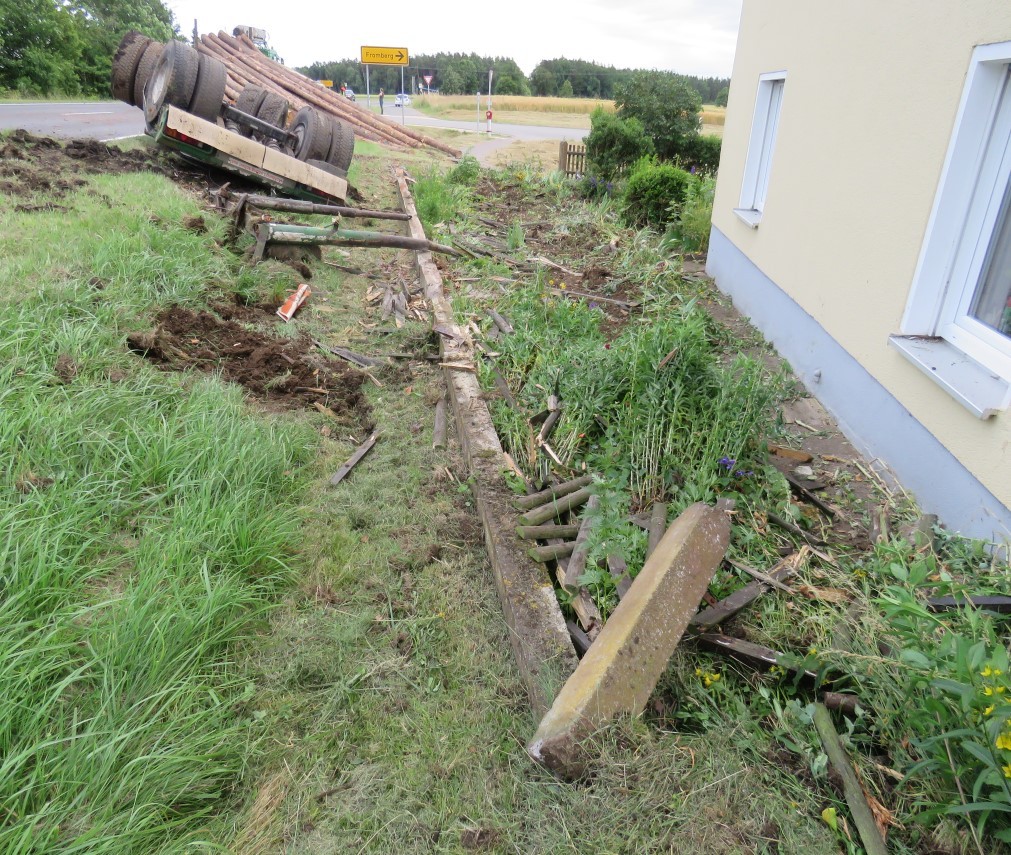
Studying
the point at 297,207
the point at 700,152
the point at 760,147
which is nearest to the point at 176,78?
the point at 297,207

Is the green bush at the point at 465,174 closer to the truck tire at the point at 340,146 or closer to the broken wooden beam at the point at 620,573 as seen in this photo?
the truck tire at the point at 340,146

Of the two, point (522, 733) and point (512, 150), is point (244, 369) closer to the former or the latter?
point (522, 733)

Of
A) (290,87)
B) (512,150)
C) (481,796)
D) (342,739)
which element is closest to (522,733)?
(481,796)

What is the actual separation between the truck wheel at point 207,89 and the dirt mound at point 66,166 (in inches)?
33.2

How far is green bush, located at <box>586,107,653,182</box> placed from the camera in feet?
51.0

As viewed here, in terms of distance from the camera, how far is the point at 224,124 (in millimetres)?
10570

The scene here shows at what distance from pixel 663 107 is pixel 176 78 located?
36.2 feet

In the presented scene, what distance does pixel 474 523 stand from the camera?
12.9 feet

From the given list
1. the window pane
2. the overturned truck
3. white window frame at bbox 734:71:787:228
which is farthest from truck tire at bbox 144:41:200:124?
the window pane

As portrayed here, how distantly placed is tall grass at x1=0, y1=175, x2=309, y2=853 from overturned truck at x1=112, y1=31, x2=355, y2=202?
4.59 meters

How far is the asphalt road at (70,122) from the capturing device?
1323 cm

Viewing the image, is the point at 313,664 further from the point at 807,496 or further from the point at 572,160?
the point at 572,160

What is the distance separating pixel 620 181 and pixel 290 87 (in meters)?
10.3

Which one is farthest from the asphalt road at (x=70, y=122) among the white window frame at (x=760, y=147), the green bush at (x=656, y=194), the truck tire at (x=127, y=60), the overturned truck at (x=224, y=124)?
the white window frame at (x=760, y=147)
